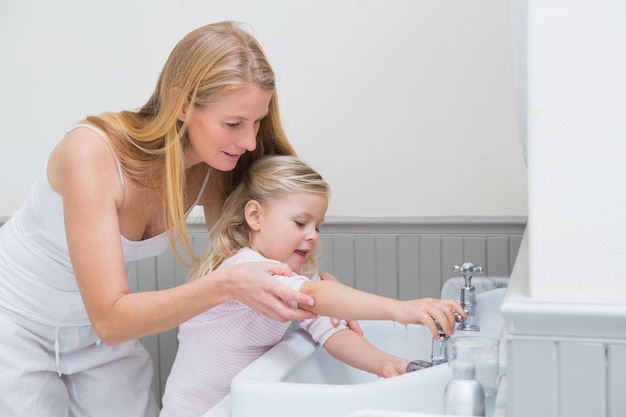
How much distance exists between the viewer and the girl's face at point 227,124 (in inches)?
50.3

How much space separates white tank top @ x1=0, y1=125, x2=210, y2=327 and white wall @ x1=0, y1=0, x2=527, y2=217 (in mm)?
651

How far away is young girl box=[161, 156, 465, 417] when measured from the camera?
3.69 feet

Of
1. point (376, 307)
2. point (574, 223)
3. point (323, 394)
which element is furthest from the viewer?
point (376, 307)

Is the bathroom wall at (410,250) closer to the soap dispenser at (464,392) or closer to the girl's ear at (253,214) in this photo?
the girl's ear at (253,214)

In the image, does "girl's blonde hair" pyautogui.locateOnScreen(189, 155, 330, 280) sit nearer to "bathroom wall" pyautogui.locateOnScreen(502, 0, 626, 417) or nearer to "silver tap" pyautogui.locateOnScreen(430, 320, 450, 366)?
"silver tap" pyautogui.locateOnScreen(430, 320, 450, 366)

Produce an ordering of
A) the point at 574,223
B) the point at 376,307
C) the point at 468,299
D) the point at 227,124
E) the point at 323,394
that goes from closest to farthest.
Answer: the point at 574,223 → the point at 323,394 → the point at 376,307 → the point at 227,124 → the point at 468,299

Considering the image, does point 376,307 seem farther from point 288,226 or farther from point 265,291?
point 288,226

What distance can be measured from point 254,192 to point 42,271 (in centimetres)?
41

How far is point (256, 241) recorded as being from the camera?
4.50 feet

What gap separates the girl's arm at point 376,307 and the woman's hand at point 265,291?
0.03 metres

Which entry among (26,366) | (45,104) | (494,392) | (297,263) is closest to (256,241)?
(297,263)

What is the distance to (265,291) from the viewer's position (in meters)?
1.07

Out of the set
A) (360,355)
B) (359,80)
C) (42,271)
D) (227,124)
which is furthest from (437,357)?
(359,80)

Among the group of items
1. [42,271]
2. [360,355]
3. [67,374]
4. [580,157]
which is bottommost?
[67,374]
